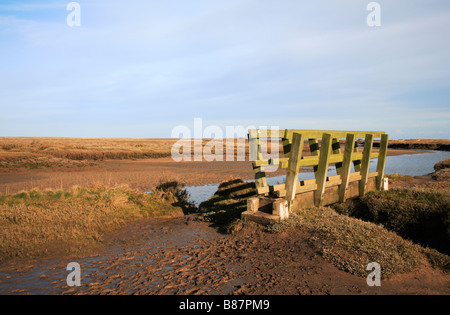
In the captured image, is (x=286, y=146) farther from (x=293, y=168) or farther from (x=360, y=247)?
(x=360, y=247)

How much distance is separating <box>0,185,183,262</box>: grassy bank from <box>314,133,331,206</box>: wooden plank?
420cm

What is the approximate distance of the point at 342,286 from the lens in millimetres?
4469

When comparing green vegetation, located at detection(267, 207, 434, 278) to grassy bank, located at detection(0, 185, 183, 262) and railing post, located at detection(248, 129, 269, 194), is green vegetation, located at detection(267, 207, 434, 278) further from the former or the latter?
grassy bank, located at detection(0, 185, 183, 262)

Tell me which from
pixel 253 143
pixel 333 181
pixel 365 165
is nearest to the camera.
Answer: pixel 253 143

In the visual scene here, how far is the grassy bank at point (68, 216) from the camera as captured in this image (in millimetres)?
6277

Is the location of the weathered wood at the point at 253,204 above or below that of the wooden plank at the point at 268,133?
below

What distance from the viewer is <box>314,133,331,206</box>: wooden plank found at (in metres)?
8.19

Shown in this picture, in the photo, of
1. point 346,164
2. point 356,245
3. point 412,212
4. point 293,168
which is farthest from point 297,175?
point 412,212

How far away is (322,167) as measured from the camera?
8250mm

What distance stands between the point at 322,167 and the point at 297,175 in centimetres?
103

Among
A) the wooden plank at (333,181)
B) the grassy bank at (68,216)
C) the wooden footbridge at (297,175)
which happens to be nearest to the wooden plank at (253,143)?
the wooden footbridge at (297,175)

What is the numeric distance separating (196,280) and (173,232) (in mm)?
2941

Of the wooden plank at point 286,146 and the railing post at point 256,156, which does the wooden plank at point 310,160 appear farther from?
the wooden plank at point 286,146
